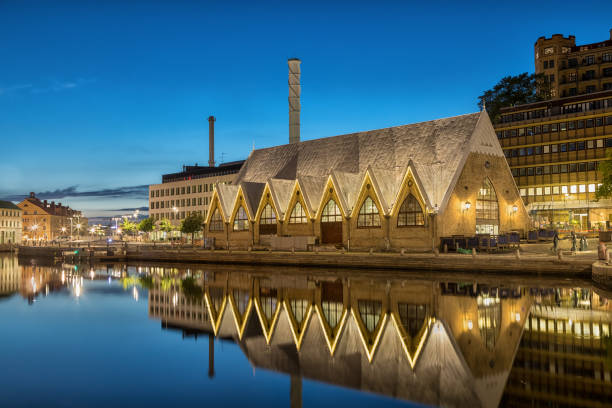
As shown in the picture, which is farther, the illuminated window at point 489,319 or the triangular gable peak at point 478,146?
the triangular gable peak at point 478,146

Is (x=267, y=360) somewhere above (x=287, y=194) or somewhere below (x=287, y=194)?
below

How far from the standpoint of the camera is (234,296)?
27.9 metres

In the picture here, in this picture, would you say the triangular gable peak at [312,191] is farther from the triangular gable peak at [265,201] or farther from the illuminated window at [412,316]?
the illuminated window at [412,316]

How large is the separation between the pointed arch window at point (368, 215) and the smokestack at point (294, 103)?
2366 cm

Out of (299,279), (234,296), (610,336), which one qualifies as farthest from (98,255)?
(610,336)

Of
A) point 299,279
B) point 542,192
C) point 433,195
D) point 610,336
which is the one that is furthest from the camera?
point 542,192

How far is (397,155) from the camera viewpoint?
53531 millimetres

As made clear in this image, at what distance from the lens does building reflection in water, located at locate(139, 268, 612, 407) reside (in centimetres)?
1138

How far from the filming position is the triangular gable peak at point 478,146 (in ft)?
150

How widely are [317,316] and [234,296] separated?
821 cm

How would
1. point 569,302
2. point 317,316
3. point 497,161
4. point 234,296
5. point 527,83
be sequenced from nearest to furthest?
point 317,316
point 569,302
point 234,296
point 497,161
point 527,83

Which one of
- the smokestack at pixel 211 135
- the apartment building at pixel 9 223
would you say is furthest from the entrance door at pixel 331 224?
the apartment building at pixel 9 223

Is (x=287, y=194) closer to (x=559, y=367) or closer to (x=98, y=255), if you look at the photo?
(x=98, y=255)

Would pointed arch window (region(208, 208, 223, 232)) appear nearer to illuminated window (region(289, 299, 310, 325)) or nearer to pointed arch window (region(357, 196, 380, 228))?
pointed arch window (region(357, 196, 380, 228))
